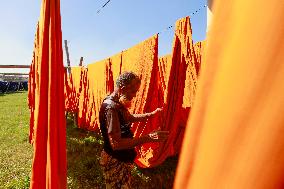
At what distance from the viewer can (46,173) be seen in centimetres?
216

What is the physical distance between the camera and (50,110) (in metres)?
2.17

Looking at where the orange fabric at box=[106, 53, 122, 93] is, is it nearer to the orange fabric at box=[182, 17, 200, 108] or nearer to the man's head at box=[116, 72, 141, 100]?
the orange fabric at box=[182, 17, 200, 108]

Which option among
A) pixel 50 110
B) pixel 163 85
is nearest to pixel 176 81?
pixel 163 85

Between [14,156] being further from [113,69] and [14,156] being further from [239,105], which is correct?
[239,105]

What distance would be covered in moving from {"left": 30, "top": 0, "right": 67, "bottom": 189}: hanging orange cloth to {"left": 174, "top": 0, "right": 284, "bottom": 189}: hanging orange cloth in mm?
1907

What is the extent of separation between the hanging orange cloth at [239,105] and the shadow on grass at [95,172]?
13.2ft

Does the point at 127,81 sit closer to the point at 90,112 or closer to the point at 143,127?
the point at 143,127

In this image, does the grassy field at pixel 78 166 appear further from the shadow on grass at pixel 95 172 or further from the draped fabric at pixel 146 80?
the draped fabric at pixel 146 80

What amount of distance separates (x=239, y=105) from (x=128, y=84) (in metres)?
1.92

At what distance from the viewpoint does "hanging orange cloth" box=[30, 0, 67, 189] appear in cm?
216

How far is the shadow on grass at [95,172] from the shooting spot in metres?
4.47

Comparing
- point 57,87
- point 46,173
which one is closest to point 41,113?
point 57,87

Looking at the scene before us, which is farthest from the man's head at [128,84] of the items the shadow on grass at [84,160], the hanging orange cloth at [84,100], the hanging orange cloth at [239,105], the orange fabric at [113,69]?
the hanging orange cloth at [84,100]

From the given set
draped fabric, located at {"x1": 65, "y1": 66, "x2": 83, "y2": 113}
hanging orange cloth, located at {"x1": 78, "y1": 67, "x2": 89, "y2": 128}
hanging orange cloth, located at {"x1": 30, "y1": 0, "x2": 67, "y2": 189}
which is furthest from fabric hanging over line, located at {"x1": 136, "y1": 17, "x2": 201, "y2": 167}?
draped fabric, located at {"x1": 65, "y1": 66, "x2": 83, "y2": 113}
